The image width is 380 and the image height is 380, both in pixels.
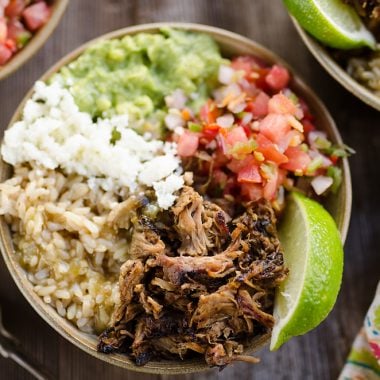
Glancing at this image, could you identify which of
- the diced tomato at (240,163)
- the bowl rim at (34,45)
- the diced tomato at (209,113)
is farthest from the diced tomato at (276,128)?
the bowl rim at (34,45)

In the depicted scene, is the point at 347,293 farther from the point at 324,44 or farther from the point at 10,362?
the point at 10,362

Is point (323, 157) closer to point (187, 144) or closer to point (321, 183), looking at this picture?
point (321, 183)

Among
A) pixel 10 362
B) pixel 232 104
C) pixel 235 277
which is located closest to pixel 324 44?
pixel 232 104

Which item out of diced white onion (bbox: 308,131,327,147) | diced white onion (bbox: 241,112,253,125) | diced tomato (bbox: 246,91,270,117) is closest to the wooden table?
diced white onion (bbox: 308,131,327,147)

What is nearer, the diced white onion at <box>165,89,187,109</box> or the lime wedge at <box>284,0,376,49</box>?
the lime wedge at <box>284,0,376,49</box>

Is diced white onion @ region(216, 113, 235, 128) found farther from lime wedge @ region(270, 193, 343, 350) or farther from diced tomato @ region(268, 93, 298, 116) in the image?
lime wedge @ region(270, 193, 343, 350)

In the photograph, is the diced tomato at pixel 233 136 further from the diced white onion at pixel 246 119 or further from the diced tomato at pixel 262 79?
the diced tomato at pixel 262 79

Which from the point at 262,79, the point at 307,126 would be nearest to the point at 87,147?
the point at 262,79
